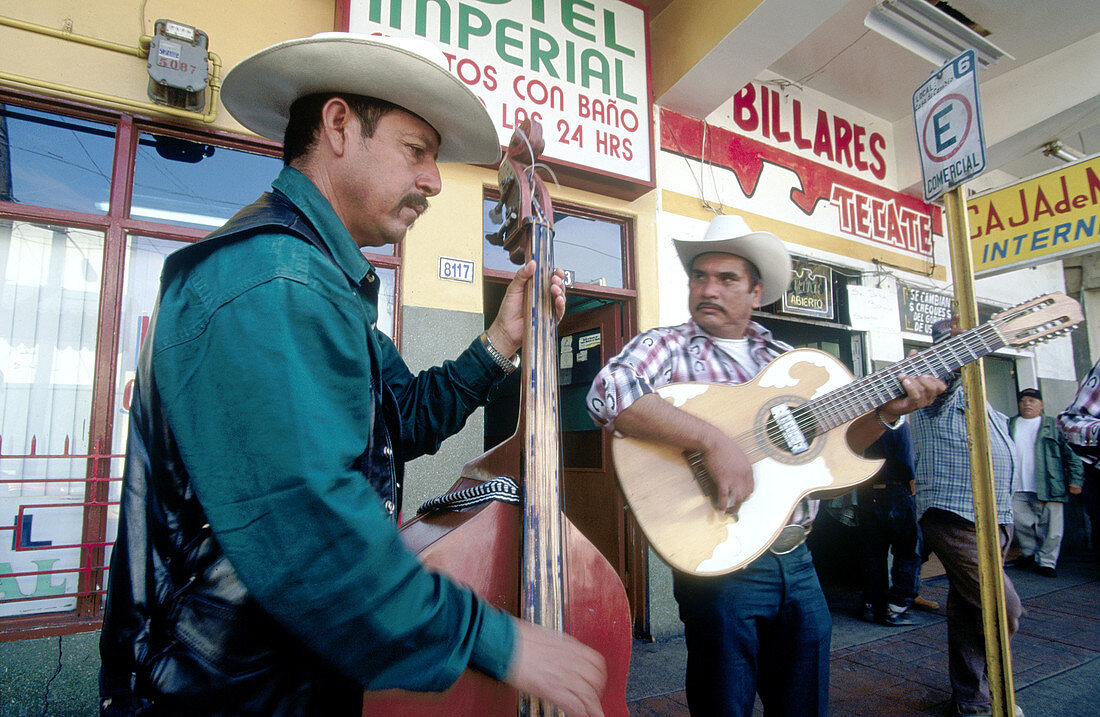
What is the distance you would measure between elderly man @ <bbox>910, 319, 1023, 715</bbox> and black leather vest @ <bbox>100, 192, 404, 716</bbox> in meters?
2.99

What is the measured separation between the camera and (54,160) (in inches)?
122

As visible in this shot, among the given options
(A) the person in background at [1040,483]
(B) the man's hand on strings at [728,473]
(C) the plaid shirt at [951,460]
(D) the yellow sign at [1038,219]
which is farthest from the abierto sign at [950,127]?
(A) the person in background at [1040,483]

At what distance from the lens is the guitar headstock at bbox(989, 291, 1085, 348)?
222 centimetres

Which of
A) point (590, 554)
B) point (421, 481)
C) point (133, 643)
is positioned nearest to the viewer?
point (133, 643)

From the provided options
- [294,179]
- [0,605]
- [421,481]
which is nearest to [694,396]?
[294,179]

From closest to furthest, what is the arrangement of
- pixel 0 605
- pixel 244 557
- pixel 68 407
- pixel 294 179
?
pixel 244 557, pixel 294 179, pixel 0 605, pixel 68 407

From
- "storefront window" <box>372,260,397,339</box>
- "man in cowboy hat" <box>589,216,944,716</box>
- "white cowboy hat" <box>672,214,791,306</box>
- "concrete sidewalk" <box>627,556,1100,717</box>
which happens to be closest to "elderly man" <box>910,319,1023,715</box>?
"concrete sidewalk" <box>627,556,1100,717</box>

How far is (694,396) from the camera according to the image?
82.0 inches

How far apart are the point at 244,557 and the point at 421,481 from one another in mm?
2892

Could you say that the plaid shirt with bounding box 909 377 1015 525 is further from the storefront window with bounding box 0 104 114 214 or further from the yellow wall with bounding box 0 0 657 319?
the storefront window with bounding box 0 104 114 214

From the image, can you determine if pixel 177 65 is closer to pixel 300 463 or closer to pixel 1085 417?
pixel 300 463

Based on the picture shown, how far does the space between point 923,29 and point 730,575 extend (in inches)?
201

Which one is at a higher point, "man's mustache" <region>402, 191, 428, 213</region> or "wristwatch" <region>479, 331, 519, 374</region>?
"man's mustache" <region>402, 191, 428, 213</region>

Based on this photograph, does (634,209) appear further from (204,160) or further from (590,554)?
(590,554)
